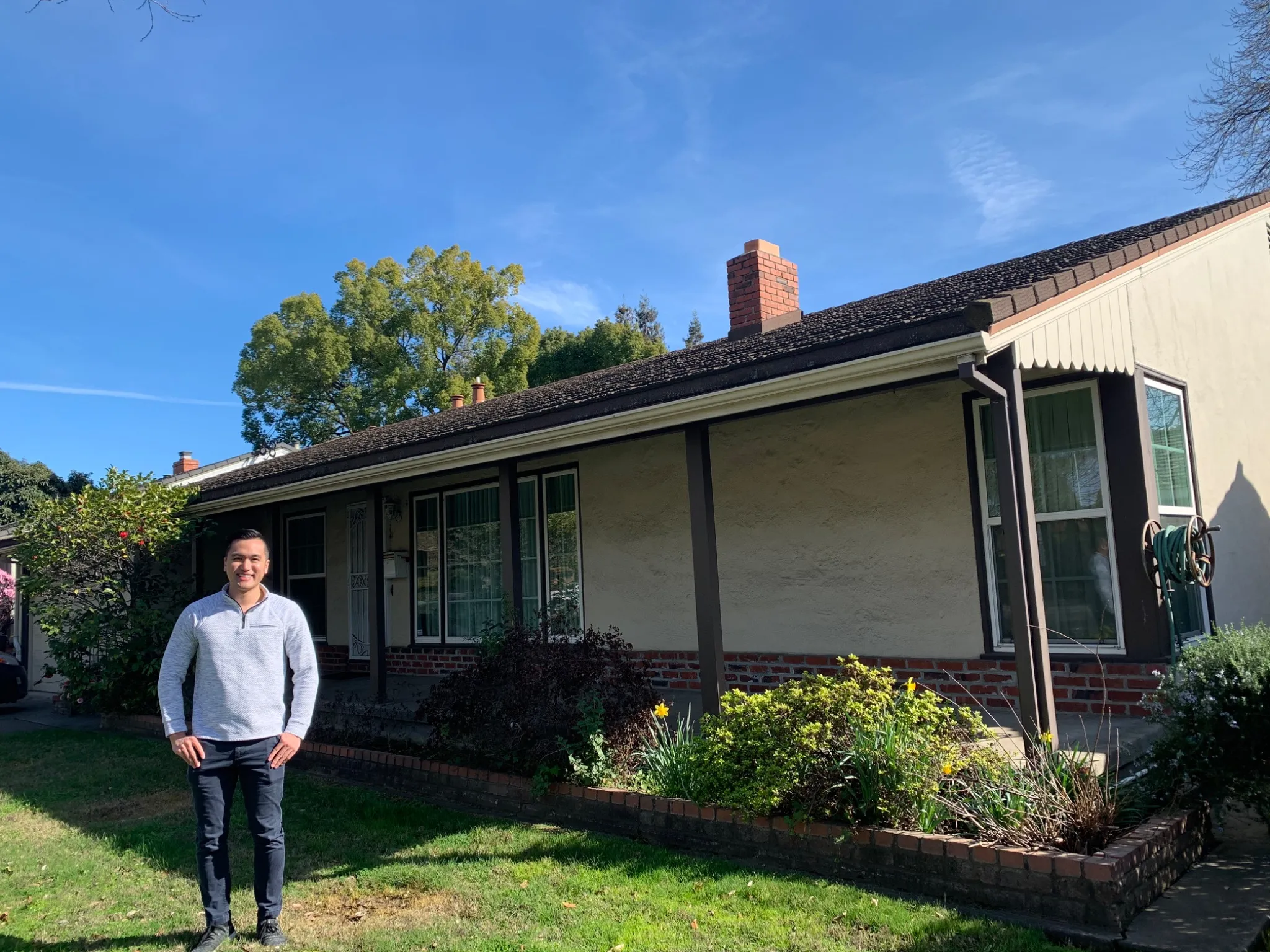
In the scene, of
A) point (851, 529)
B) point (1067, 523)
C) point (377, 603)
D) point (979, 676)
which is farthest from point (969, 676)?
point (377, 603)

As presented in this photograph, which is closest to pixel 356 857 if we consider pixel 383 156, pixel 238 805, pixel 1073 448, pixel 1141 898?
pixel 238 805

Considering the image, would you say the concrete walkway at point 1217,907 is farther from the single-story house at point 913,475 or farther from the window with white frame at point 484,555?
the window with white frame at point 484,555

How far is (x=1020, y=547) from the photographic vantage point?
495 cm

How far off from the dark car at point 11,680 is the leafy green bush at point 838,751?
12.9m

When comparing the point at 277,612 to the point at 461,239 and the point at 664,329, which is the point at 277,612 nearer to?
the point at 461,239

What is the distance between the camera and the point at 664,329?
55344 millimetres

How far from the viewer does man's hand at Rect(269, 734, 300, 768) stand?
4.05m

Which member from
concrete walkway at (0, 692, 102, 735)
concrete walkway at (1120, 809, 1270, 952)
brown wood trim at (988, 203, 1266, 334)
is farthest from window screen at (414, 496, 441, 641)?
concrete walkway at (1120, 809, 1270, 952)

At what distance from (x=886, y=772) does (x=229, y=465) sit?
84.0ft

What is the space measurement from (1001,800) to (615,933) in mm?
1869

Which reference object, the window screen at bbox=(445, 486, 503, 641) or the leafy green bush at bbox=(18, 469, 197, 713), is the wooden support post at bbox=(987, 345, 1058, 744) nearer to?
the window screen at bbox=(445, 486, 503, 641)

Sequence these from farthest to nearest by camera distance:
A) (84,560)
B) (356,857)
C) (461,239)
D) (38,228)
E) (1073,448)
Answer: (461,239) < (38,228) < (84,560) < (1073,448) < (356,857)

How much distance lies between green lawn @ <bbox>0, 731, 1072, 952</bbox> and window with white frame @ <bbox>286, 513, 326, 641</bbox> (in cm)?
704

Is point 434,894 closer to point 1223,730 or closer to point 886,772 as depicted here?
point 886,772
